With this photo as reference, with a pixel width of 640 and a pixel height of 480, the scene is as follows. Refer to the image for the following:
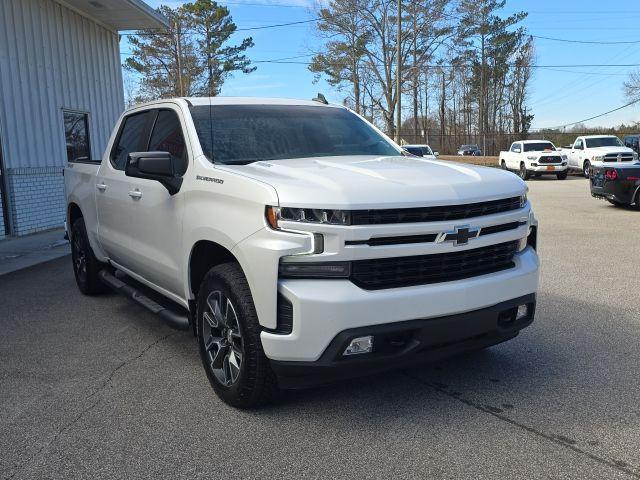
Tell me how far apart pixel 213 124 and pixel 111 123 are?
489 inches

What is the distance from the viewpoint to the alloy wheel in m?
3.50

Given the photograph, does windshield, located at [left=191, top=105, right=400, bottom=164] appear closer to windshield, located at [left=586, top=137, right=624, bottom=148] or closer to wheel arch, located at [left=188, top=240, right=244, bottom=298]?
wheel arch, located at [left=188, top=240, right=244, bottom=298]

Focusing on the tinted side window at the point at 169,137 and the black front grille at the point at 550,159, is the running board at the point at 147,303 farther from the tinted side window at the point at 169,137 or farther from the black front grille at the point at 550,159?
the black front grille at the point at 550,159

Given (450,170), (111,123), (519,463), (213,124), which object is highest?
(111,123)

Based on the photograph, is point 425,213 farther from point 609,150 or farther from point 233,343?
point 609,150

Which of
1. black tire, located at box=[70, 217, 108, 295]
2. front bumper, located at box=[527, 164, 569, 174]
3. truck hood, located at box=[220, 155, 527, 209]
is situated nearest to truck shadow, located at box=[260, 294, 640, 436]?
truck hood, located at box=[220, 155, 527, 209]

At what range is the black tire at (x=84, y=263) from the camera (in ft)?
20.8

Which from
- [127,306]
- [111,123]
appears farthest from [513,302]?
[111,123]

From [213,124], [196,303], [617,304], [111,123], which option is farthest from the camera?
[111,123]

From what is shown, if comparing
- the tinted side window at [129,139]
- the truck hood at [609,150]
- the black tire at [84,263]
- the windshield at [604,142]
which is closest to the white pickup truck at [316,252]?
the tinted side window at [129,139]

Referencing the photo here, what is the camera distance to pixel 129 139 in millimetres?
5523

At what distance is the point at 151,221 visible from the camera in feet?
14.7

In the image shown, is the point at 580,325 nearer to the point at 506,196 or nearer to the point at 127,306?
the point at 506,196

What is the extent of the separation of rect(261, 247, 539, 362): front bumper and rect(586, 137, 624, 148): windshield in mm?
26803
